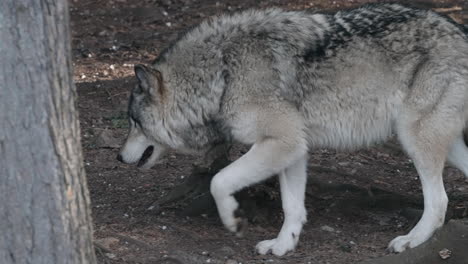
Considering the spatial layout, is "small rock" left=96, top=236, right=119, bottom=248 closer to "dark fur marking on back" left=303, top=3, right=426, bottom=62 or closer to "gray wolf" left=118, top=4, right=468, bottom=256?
"gray wolf" left=118, top=4, right=468, bottom=256

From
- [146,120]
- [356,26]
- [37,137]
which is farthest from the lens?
[146,120]

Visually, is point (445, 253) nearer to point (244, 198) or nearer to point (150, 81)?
point (244, 198)

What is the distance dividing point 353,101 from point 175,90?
1.17 m

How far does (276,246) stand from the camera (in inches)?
210

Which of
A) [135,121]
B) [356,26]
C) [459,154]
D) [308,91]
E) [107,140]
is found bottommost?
[107,140]

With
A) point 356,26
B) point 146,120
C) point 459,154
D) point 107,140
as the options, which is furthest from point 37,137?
point 107,140

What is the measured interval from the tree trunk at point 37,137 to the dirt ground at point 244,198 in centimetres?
152

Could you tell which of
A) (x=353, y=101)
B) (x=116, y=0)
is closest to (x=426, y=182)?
(x=353, y=101)

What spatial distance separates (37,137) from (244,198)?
100 inches

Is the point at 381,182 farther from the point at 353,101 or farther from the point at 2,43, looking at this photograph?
the point at 2,43

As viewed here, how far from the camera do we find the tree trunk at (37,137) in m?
3.36

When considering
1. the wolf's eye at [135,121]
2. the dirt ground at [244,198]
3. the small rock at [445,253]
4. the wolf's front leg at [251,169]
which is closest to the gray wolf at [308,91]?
the wolf's front leg at [251,169]

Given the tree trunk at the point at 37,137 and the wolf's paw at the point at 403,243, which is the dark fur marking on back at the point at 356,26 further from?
the tree trunk at the point at 37,137

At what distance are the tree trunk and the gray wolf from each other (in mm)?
1788
